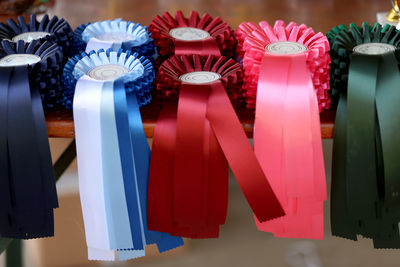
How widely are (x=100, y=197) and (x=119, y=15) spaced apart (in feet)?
2.51

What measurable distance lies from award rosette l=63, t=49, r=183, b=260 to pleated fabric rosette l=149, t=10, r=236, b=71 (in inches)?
3.5

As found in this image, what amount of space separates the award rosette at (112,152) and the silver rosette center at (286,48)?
0.72ft

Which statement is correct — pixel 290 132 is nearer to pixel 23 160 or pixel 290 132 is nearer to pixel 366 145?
pixel 366 145

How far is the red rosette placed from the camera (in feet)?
3.00

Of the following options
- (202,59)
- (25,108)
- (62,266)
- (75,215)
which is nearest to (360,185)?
(202,59)

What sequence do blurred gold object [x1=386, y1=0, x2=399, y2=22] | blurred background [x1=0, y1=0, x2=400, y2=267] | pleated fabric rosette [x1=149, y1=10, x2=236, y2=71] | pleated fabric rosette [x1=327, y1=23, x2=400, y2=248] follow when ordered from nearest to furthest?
pleated fabric rosette [x1=327, y1=23, x2=400, y2=248] → pleated fabric rosette [x1=149, y1=10, x2=236, y2=71] → blurred gold object [x1=386, y1=0, x2=399, y2=22] → blurred background [x1=0, y1=0, x2=400, y2=267]

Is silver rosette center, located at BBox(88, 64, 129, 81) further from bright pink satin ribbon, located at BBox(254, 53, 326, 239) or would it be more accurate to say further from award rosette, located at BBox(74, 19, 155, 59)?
bright pink satin ribbon, located at BBox(254, 53, 326, 239)

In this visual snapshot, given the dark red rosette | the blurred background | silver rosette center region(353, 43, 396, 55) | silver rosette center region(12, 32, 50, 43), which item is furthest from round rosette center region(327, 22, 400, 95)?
silver rosette center region(12, 32, 50, 43)

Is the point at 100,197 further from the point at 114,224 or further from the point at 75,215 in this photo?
the point at 75,215

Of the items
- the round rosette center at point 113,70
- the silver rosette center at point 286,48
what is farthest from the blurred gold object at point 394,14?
the round rosette center at point 113,70

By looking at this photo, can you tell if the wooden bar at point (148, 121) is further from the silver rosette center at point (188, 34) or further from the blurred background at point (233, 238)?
the blurred background at point (233, 238)

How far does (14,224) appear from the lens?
31.9 inches

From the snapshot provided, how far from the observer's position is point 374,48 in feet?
2.78

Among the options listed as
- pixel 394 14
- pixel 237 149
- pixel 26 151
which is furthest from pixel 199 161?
pixel 394 14
